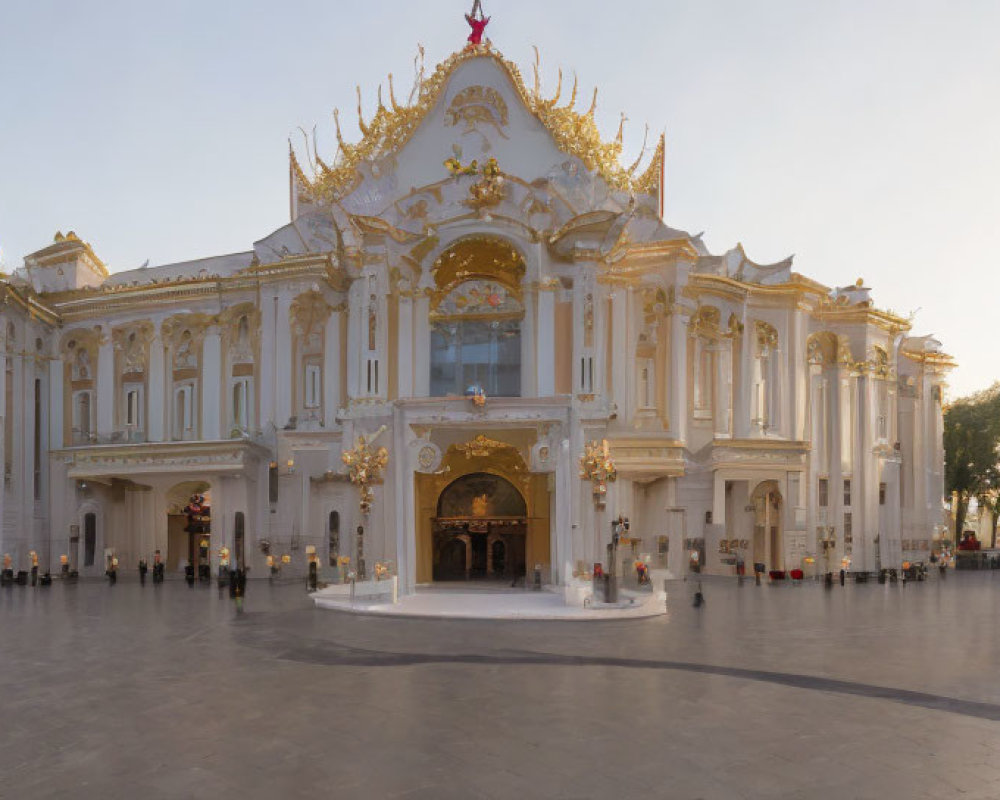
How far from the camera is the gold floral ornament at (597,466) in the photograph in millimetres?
36812

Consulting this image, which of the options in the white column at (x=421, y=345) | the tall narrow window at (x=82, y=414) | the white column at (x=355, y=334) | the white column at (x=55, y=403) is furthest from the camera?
the tall narrow window at (x=82, y=414)

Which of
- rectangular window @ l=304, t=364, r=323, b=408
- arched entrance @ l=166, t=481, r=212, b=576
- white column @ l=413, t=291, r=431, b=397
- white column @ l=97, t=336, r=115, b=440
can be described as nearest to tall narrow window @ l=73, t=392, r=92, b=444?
white column @ l=97, t=336, r=115, b=440

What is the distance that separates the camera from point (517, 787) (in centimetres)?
1080

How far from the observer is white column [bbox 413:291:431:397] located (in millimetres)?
41500

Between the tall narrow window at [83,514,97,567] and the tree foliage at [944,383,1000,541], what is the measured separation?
59.6 meters

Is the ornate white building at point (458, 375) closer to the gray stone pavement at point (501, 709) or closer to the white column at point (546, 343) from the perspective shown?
the white column at point (546, 343)

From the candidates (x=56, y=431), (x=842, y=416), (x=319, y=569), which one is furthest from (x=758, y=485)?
(x=56, y=431)

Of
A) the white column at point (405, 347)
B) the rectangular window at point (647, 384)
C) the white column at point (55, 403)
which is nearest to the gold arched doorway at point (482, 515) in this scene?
the white column at point (405, 347)

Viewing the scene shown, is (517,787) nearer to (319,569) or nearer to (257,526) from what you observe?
(319,569)

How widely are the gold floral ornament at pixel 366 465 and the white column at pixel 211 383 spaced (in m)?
13.5

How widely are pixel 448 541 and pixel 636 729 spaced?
3428cm

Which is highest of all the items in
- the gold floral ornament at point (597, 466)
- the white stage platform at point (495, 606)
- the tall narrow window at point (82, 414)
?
the tall narrow window at point (82, 414)

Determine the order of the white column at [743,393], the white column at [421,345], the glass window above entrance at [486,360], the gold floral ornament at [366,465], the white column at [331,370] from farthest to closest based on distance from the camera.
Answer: the white column at [743,393], the white column at [331,370], the glass window above entrance at [486,360], the white column at [421,345], the gold floral ornament at [366,465]

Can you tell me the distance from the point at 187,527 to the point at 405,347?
2323 centimetres
